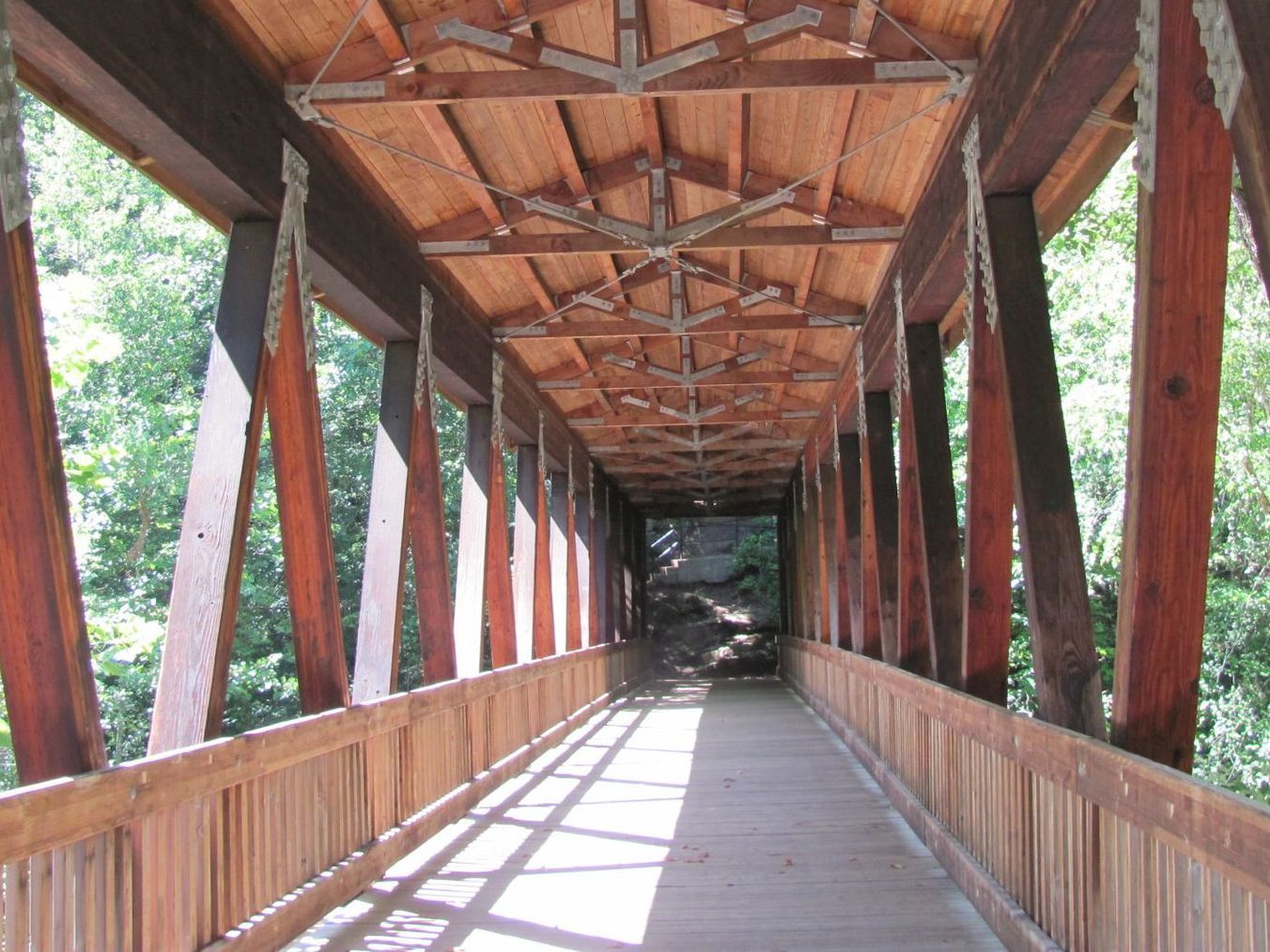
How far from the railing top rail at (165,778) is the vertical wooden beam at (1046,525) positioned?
2.26 metres

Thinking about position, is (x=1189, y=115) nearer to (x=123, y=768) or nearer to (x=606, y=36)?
(x=123, y=768)

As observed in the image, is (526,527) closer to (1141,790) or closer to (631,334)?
(631,334)

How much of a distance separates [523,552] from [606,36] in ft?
19.2

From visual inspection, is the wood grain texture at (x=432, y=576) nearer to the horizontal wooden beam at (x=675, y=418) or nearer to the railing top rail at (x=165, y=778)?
the railing top rail at (x=165, y=778)

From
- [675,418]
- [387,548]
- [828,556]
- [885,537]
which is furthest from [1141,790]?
[675,418]

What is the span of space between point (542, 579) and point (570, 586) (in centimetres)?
147

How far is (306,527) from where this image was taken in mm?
4594

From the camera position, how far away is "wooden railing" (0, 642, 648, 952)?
2.49 m

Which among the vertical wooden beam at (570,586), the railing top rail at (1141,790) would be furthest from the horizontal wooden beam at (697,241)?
the vertical wooden beam at (570,586)

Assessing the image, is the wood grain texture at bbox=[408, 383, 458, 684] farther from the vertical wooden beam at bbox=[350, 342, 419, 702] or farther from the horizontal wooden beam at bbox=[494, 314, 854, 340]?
the horizontal wooden beam at bbox=[494, 314, 854, 340]

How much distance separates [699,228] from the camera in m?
6.24

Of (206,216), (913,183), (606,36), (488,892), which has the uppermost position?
(606,36)

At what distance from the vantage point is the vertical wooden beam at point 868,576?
8164 mm

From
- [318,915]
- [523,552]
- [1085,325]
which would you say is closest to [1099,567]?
[1085,325]
